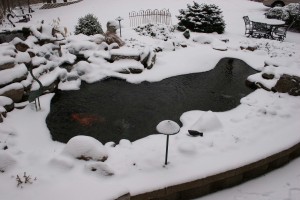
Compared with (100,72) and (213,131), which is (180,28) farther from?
(213,131)

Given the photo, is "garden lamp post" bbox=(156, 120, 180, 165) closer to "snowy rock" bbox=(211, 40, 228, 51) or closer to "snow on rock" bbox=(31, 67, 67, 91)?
"snow on rock" bbox=(31, 67, 67, 91)

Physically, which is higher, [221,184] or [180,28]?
[180,28]

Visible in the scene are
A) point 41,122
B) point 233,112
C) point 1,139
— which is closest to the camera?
point 1,139

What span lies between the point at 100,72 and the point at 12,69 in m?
2.47

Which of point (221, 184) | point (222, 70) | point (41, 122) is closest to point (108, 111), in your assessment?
point (41, 122)

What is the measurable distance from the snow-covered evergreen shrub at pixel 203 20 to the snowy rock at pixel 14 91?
838cm

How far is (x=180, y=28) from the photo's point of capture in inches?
526

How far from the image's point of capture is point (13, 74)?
6.95 metres

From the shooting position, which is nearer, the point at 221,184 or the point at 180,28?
the point at 221,184

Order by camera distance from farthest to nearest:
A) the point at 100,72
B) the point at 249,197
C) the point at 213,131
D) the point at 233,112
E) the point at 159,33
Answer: the point at 159,33
the point at 100,72
the point at 233,112
the point at 213,131
the point at 249,197

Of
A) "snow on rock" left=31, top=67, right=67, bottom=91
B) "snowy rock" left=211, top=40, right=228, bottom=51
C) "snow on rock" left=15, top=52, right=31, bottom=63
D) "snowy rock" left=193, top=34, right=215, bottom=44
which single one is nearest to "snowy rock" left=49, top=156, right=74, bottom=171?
"snow on rock" left=31, top=67, right=67, bottom=91

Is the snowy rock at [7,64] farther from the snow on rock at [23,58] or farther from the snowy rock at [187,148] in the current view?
the snowy rock at [187,148]

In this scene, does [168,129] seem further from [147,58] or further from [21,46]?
[21,46]

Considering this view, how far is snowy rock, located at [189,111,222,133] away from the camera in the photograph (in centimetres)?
584
